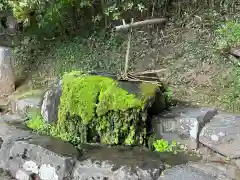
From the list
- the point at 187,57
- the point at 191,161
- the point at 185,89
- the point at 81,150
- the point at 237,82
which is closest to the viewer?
the point at 191,161

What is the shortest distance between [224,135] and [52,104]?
97.1 inches

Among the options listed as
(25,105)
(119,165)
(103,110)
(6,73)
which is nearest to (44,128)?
(25,105)

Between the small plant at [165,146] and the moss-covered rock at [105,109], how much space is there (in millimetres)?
213

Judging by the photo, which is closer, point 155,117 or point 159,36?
point 155,117

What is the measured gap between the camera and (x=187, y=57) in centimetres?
629

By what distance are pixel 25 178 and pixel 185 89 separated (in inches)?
105

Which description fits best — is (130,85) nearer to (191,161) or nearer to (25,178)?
(191,161)

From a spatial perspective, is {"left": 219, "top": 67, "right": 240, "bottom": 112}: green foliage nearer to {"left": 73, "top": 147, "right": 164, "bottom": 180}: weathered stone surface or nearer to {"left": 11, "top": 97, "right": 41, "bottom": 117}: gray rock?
{"left": 73, "top": 147, "right": 164, "bottom": 180}: weathered stone surface

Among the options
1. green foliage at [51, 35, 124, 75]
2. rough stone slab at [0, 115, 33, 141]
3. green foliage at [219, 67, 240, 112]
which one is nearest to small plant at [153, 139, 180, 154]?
green foliage at [219, 67, 240, 112]

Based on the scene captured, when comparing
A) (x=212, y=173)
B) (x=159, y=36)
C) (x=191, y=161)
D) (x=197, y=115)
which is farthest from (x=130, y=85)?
(x=159, y=36)

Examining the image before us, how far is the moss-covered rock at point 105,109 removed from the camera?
4.82 metres

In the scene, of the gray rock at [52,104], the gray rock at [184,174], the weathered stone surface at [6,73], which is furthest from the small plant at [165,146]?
the weathered stone surface at [6,73]

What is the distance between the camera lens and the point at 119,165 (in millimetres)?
4418

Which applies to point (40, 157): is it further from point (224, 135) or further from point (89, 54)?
point (89, 54)
